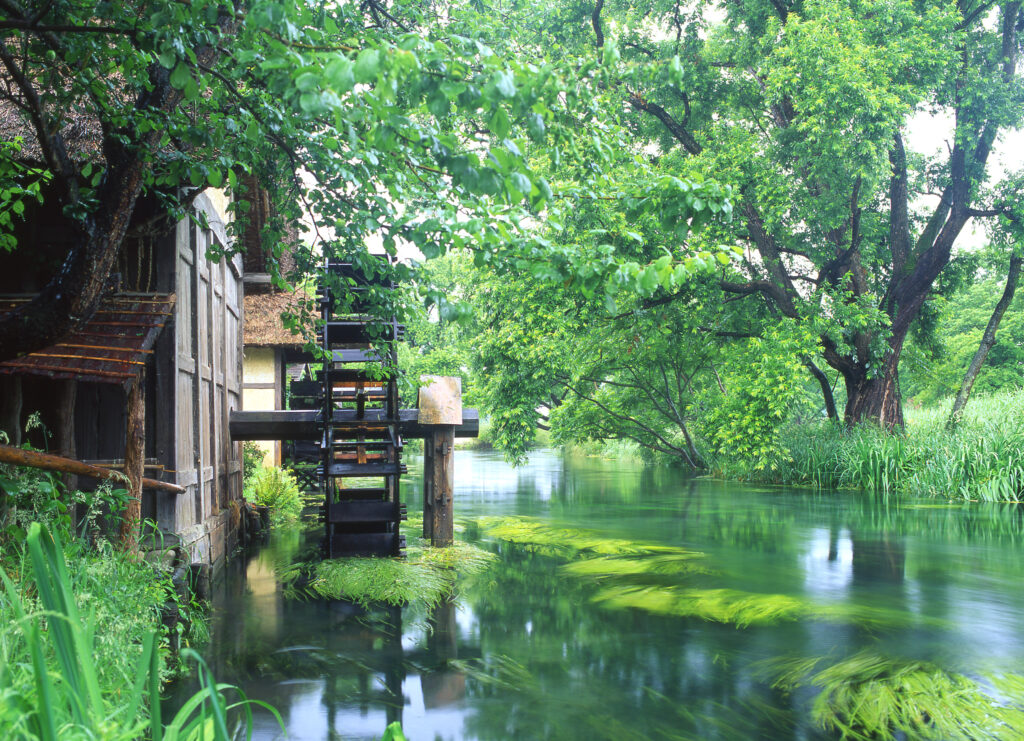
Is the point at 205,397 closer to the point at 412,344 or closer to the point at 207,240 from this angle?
the point at 207,240

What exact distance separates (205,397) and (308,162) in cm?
424

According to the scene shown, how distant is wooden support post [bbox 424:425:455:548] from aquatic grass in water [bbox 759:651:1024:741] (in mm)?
4870

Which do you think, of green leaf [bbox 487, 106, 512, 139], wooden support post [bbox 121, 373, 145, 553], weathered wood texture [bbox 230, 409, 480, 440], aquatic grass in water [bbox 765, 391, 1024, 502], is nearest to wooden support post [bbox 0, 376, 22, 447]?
wooden support post [bbox 121, 373, 145, 553]

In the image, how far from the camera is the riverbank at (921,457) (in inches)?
560

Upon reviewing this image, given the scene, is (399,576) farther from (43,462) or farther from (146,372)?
(43,462)

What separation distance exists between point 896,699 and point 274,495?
10.2 meters

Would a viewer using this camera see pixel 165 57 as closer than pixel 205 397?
Yes

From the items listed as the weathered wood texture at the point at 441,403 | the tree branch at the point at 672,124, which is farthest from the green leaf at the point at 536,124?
the tree branch at the point at 672,124

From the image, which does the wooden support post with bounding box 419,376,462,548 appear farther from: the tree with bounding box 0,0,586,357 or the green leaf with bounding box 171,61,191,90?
the green leaf with bounding box 171,61,191,90

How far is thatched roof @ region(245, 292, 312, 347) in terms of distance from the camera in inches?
614

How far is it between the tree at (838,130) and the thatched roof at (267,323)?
721 cm

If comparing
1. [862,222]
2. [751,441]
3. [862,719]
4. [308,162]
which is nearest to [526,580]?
[862,719]

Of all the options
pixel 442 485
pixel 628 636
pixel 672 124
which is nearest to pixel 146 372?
pixel 442 485

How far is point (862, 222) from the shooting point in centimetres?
1711
